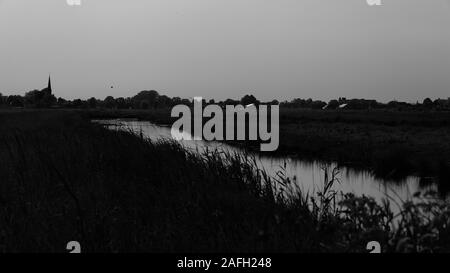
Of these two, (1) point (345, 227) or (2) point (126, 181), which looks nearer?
(1) point (345, 227)

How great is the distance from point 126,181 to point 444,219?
6919 millimetres

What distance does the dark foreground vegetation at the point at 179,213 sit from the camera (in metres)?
5.19

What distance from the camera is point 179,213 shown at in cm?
795

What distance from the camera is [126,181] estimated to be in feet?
33.9

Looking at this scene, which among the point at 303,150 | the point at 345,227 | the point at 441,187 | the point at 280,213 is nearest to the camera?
the point at 345,227

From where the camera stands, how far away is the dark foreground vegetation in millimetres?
5191

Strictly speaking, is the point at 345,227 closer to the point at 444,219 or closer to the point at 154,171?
the point at 444,219
